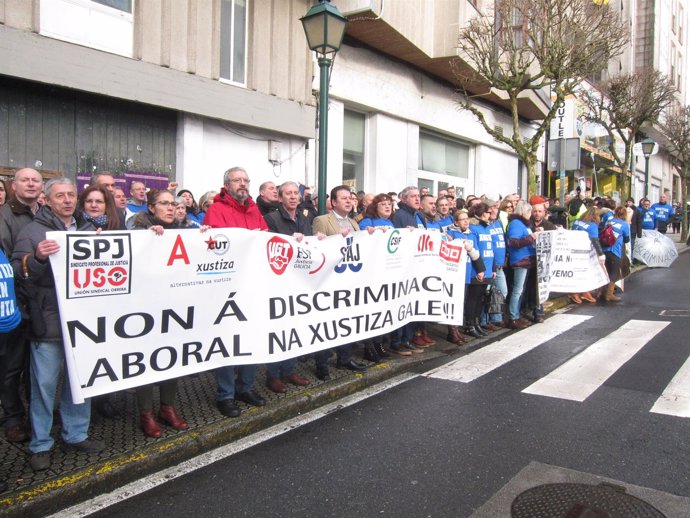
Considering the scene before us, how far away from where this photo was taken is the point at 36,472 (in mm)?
3479

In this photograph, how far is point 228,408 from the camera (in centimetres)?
449

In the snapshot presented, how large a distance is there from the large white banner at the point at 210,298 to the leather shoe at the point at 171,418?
1.07ft

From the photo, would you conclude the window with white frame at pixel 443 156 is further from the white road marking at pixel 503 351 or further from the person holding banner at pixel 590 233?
the white road marking at pixel 503 351

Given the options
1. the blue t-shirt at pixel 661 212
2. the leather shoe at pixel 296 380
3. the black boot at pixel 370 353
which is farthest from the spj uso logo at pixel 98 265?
the blue t-shirt at pixel 661 212

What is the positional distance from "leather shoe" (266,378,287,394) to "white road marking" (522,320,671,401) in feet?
7.37

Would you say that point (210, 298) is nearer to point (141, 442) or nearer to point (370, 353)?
point (141, 442)

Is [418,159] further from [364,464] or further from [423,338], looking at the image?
[364,464]

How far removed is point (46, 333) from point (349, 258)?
9.19 ft

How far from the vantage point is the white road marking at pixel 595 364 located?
17.4 feet

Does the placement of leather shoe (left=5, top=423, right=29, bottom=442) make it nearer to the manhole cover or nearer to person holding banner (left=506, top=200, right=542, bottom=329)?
the manhole cover

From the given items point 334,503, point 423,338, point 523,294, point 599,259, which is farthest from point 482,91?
point 334,503

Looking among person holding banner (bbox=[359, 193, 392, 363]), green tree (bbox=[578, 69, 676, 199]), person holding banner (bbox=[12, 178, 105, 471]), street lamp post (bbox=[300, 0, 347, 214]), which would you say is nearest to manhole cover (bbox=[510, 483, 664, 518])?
person holding banner (bbox=[12, 178, 105, 471])

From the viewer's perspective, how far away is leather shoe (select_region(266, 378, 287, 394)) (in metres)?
5.07

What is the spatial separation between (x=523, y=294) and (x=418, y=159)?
829cm
